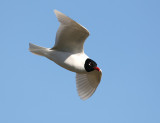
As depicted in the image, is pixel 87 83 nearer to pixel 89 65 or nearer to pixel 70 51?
pixel 89 65

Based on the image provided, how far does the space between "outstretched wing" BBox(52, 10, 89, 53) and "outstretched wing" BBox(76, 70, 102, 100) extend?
130 cm

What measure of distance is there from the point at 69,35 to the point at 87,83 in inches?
85.4

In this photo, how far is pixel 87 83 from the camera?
11.3 m

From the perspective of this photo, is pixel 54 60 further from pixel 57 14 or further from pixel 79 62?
pixel 57 14

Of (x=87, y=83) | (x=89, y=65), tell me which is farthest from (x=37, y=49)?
(x=87, y=83)

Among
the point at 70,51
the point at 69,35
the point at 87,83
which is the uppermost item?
the point at 69,35

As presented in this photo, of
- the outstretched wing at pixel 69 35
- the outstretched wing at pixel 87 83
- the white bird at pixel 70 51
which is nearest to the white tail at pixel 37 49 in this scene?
the white bird at pixel 70 51

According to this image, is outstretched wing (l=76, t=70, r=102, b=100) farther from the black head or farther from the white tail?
the white tail

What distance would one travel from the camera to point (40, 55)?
1008 centimetres

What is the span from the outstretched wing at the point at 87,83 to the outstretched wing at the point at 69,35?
1.30 metres

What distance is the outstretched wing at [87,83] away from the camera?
11086mm

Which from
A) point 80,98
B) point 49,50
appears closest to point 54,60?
point 49,50

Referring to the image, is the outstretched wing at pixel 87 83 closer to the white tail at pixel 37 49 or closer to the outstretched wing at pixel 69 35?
the outstretched wing at pixel 69 35

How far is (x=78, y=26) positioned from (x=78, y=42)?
2.44 feet
